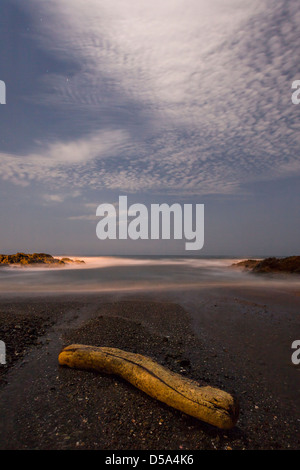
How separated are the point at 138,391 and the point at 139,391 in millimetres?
21

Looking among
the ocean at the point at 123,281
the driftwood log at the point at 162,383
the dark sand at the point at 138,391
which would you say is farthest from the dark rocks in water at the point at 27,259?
the driftwood log at the point at 162,383

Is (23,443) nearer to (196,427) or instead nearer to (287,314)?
(196,427)

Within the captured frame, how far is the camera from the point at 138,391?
4.45 metres

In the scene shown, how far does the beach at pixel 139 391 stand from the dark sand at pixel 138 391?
2 cm

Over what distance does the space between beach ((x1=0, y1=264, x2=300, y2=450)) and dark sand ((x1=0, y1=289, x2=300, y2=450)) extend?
0.7 inches

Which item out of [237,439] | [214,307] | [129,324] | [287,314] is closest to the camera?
[237,439]

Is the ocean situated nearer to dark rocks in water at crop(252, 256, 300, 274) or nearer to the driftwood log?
dark rocks in water at crop(252, 256, 300, 274)

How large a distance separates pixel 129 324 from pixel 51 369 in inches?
130

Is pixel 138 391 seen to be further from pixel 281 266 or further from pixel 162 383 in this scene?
pixel 281 266

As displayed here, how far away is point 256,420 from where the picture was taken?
386 cm

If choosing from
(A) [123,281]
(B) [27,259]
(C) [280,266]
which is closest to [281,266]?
(C) [280,266]

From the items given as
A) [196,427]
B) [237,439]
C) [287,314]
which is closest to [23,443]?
[196,427]

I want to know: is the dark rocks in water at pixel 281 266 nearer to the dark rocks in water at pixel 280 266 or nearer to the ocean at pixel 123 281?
the dark rocks in water at pixel 280 266
